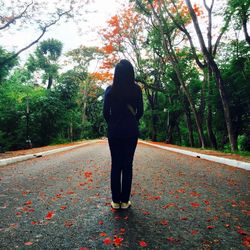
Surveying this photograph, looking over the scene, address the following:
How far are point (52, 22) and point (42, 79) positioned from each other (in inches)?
915

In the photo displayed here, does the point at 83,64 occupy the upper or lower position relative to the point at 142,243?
upper

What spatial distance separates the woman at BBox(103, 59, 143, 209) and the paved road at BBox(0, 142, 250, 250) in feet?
1.54

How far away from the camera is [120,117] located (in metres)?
3.85

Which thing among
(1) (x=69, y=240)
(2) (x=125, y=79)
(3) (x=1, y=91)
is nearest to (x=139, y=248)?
(1) (x=69, y=240)

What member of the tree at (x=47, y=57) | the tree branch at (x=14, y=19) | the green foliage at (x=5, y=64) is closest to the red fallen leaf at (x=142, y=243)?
the tree branch at (x=14, y=19)

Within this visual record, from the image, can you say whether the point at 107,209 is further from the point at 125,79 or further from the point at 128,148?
the point at 125,79

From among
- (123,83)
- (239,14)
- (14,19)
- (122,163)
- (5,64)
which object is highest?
(14,19)

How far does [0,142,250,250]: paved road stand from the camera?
8.98 ft

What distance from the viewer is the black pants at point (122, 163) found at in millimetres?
3842

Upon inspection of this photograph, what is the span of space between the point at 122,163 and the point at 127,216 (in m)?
0.72

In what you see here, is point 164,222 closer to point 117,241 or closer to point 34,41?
point 117,241

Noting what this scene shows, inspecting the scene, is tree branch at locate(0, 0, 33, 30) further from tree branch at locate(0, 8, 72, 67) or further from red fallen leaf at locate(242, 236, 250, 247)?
red fallen leaf at locate(242, 236, 250, 247)

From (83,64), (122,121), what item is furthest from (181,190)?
(83,64)

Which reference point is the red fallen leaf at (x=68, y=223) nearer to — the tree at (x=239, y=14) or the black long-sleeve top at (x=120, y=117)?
the black long-sleeve top at (x=120, y=117)
